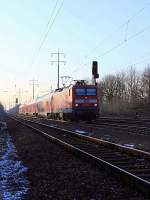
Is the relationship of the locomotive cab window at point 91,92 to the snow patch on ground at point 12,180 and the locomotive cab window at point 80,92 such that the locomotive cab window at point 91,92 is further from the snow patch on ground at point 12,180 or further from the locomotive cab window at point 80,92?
the snow patch on ground at point 12,180

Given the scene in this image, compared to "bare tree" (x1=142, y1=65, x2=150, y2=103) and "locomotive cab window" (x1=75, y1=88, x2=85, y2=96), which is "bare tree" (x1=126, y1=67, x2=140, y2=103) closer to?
"bare tree" (x1=142, y1=65, x2=150, y2=103)

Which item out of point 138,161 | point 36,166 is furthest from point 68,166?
point 138,161

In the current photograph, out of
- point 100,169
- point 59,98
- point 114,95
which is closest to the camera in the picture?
point 100,169

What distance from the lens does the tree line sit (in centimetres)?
9545

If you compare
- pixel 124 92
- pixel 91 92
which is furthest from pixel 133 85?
pixel 91 92

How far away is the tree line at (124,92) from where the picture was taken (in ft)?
313

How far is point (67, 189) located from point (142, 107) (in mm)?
77941

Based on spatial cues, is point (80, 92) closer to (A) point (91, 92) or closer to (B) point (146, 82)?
(A) point (91, 92)

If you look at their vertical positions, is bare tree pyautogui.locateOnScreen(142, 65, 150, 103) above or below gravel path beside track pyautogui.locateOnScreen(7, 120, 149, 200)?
above

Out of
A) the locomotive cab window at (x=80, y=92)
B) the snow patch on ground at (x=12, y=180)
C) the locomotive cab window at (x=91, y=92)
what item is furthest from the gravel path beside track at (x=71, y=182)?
the locomotive cab window at (x=91, y=92)

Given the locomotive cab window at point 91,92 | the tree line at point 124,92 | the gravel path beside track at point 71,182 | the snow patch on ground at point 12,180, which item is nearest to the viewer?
the gravel path beside track at point 71,182

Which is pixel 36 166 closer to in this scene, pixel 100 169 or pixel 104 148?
pixel 100 169

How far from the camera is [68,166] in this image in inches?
483

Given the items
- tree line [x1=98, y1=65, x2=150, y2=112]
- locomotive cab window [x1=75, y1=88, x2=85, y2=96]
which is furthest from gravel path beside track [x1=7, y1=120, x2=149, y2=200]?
tree line [x1=98, y1=65, x2=150, y2=112]
